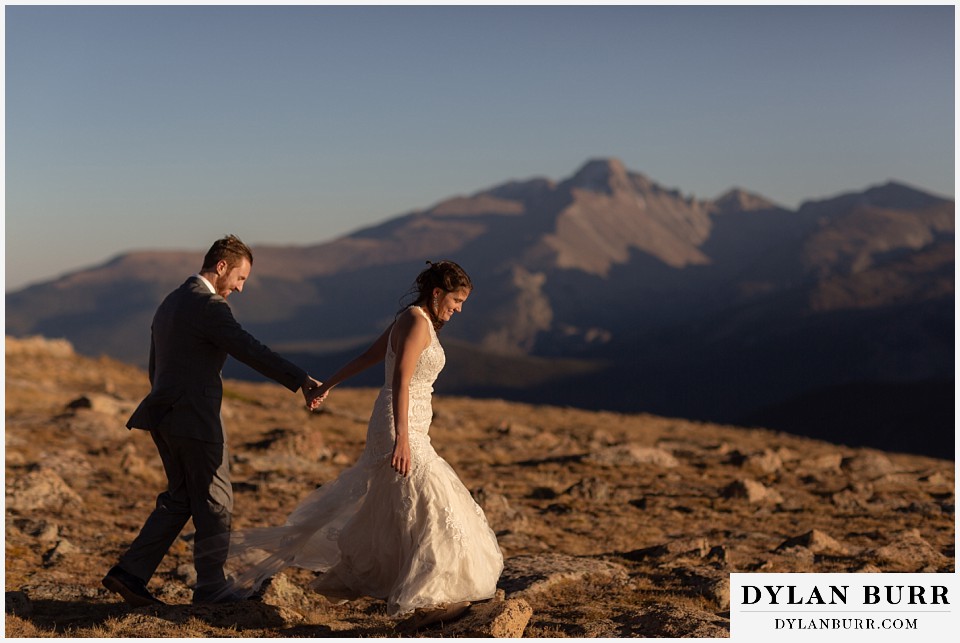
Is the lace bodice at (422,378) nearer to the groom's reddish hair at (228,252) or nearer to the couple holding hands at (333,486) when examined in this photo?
the couple holding hands at (333,486)

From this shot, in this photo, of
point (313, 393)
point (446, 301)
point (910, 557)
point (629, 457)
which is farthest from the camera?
point (629, 457)

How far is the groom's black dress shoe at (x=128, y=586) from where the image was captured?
285 inches

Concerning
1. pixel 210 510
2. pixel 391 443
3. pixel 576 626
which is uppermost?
pixel 391 443

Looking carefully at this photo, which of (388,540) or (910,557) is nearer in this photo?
(388,540)

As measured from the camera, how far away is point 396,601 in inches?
270

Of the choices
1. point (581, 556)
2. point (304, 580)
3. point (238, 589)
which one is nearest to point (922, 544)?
point (581, 556)

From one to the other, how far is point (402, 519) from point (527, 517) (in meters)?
5.83

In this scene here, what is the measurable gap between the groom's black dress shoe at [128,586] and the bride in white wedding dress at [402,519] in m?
0.61

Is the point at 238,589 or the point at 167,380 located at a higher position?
the point at 167,380

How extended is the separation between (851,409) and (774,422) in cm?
1296

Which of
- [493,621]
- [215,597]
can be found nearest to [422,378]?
[493,621]

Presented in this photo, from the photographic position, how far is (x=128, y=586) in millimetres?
7258

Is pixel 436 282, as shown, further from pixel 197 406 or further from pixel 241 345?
pixel 197 406

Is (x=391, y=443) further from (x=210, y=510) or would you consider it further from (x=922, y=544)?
(x=922, y=544)
